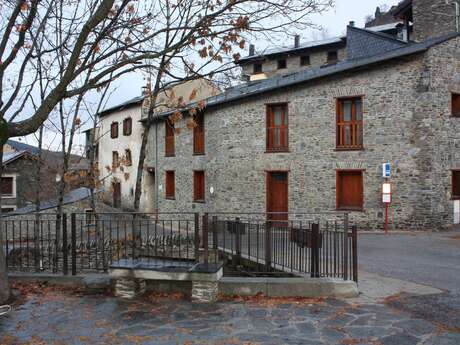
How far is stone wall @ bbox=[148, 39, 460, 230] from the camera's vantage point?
1566 centimetres

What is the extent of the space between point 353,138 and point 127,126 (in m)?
17.3

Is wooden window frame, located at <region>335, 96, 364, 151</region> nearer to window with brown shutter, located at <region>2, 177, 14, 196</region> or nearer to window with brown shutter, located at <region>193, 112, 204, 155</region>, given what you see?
window with brown shutter, located at <region>193, 112, 204, 155</region>

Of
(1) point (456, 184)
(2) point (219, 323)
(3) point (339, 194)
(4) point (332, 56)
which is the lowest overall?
(2) point (219, 323)

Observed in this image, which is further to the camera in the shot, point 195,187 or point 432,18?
point 432,18

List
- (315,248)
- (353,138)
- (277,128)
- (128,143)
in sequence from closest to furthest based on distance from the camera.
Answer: (315,248), (353,138), (277,128), (128,143)

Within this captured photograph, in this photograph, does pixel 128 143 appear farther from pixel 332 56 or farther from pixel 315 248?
pixel 315 248

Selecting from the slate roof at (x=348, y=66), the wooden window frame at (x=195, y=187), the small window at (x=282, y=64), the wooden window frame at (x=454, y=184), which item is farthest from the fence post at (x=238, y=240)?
the small window at (x=282, y=64)

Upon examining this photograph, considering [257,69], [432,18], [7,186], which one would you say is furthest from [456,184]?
[7,186]

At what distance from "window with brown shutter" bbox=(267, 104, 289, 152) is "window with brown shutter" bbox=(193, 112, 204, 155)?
4501 mm

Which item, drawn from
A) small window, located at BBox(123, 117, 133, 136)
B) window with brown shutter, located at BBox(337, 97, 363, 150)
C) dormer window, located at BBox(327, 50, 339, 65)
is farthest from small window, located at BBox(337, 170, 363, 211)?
dormer window, located at BBox(327, 50, 339, 65)

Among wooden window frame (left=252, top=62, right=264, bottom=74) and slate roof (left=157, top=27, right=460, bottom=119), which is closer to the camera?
slate roof (left=157, top=27, right=460, bottom=119)

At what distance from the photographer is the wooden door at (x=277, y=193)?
18.7 meters

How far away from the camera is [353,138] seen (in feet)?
55.9

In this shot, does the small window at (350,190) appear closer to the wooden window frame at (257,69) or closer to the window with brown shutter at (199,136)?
the window with brown shutter at (199,136)
